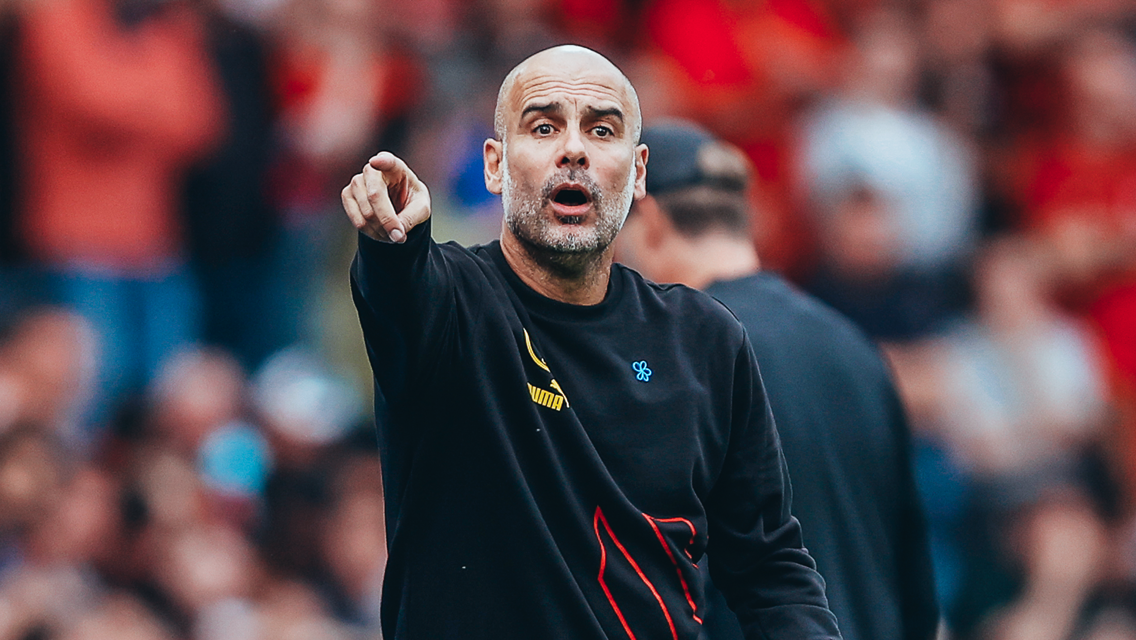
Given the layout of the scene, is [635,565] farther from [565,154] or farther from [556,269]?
[565,154]

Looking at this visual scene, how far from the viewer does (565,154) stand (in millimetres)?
2688

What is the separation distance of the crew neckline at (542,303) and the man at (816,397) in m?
1.01

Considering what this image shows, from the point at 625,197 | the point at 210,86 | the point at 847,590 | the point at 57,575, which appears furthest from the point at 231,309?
the point at 625,197

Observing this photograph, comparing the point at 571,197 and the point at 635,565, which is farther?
the point at 571,197

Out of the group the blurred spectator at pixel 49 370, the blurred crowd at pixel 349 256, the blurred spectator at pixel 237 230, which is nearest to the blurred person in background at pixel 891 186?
the blurred crowd at pixel 349 256

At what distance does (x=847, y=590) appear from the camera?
12.2 feet

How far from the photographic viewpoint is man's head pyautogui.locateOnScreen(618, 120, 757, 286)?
4.02 meters

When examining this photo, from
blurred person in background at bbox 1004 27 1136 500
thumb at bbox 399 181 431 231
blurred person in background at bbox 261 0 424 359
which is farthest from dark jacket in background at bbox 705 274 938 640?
blurred person in background at bbox 1004 27 1136 500

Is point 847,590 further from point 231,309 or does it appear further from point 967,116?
point 967,116

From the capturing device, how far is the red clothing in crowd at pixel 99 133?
645 cm

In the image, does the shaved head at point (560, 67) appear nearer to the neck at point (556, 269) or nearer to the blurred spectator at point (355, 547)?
the neck at point (556, 269)

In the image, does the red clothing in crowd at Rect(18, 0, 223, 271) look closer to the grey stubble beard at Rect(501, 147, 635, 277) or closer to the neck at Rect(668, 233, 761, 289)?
the neck at Rect(668, 233, 761, 289)

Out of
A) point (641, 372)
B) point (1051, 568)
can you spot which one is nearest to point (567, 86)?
point (641, 372)

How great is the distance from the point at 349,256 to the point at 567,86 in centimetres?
429
